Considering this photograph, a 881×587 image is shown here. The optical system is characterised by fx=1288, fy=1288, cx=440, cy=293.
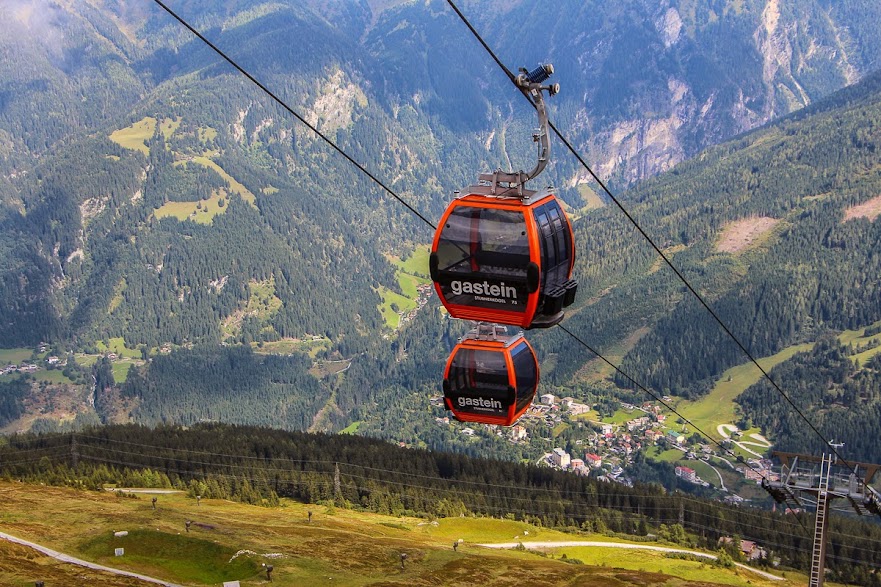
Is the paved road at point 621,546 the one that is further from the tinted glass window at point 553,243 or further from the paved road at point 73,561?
the tinted glass window at point 553,243

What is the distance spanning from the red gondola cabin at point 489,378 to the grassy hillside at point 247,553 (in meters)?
39.3

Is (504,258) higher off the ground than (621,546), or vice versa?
(504,258)

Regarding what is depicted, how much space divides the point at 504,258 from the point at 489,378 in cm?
1047

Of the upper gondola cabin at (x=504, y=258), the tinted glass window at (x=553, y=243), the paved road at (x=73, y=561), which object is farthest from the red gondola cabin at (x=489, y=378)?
the paved road at (x=73, y=561)

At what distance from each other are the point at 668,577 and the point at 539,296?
70.3m

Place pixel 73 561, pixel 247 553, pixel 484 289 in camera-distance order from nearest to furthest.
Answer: pixel 484 289 → pixel 73 561 → pixel 247 553

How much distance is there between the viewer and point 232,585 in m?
96.9

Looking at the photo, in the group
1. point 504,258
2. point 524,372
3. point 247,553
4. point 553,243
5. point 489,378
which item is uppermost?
point 553,243

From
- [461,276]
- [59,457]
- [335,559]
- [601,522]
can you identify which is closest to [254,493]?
[59,457]

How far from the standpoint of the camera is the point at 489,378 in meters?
66.1

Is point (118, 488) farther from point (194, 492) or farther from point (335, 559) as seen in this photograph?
point (335, 559)

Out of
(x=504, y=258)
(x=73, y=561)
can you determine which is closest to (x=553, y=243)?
(x=504, y=258)

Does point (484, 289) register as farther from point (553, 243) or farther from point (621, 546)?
point (621, 546)

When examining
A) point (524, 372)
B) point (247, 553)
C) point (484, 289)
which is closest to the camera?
point (484, 289)
